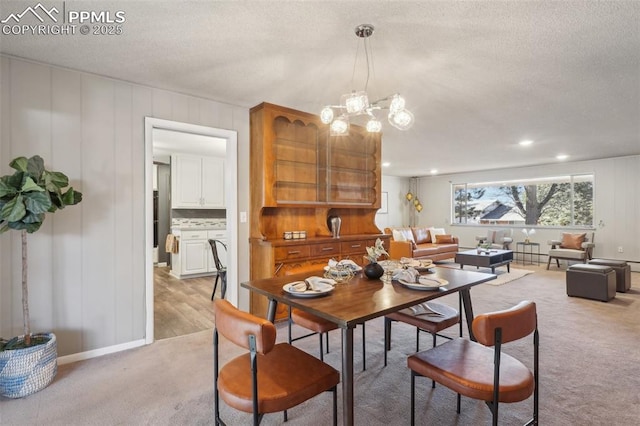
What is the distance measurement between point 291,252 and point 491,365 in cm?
234

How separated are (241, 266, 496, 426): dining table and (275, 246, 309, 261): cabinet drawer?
115cm

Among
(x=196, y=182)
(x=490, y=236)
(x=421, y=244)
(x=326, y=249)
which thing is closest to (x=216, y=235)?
(x=196, y=182)

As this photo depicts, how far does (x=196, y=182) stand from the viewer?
667 cm

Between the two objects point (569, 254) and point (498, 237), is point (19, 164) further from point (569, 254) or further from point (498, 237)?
point (498, 237)

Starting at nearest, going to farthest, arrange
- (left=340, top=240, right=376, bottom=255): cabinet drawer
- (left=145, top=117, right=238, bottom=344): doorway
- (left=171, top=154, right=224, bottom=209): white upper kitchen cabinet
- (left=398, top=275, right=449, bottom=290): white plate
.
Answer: (left=398, top=275, right=449, bottom=290): white plate → (left=145, top=117, right=238, bottom=344): doorway → (left=340, top=240, right=376, bottom=255): cabinet drawer → (left=171, top=154, right=224, bottom=209): white upper kitchen cabinet

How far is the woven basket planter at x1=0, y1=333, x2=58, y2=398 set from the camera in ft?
7.14

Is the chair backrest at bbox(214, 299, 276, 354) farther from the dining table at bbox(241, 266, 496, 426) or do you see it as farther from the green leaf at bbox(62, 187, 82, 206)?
the green leaf at bbox(62, 187, 82, 206)

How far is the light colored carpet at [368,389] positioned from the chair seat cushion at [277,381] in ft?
1.83

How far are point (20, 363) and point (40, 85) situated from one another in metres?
2.13

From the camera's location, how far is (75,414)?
2.03 metres

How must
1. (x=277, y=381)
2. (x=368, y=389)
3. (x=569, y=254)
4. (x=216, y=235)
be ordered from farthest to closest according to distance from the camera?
1. (x=569, y=254)
2. (x=216, y=235)
3. (x=368, y=389)
4. (x=277, y=381)

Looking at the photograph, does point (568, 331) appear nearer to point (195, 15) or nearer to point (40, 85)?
point (195, 15)

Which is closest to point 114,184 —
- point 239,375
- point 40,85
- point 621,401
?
point 40,85

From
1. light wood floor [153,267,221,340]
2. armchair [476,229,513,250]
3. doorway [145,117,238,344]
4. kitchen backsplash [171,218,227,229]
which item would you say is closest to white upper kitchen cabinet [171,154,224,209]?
kitchen backsplash [171,218,227,229]
